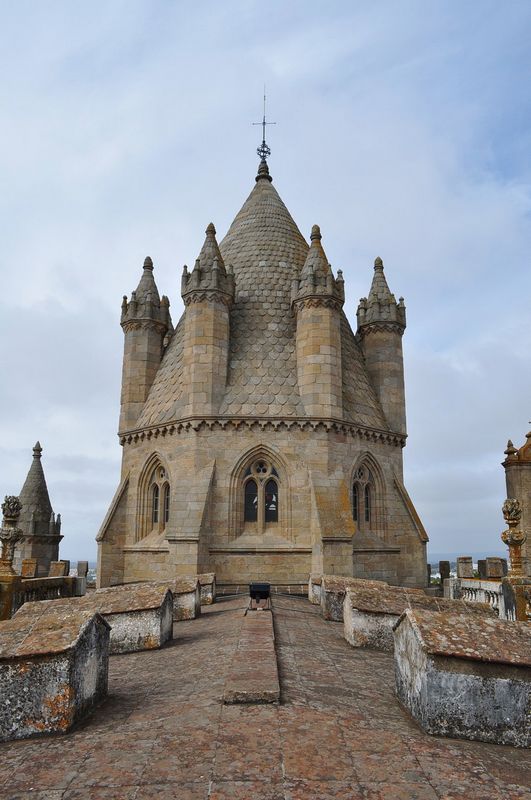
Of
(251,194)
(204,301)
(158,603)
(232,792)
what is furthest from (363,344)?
(232,792)

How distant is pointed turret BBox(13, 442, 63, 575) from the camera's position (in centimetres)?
2905

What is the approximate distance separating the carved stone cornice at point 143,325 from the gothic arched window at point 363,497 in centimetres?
1006

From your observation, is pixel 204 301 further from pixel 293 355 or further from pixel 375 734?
pixel 375 734

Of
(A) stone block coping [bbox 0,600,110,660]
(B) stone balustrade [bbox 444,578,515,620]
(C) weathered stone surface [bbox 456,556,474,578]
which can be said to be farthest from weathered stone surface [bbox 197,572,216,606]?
(C) weathered stone surface [bbox 456,556,474,578]

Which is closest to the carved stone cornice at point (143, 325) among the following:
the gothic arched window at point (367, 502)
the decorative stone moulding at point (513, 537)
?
the gothic arched window at point (367, 502)

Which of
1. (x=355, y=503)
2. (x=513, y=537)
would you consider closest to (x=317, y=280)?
(x=355, y=503)

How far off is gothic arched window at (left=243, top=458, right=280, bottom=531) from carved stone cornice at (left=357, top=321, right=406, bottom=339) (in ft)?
27.0

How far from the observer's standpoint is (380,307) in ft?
86.6

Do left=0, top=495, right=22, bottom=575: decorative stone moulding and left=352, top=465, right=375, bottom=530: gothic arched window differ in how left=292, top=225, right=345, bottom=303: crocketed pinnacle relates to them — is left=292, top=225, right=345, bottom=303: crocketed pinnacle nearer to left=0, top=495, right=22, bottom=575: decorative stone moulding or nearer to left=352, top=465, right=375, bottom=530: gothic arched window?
left=352, top=465, right=375, bottom=530: gothic arched window

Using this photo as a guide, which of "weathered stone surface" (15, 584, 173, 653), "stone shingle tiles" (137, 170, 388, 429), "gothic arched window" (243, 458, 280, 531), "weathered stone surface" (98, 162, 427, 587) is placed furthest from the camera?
"stone shingle tiles" (137, 170, 388, 429)

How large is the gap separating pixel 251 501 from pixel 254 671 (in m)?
15.2

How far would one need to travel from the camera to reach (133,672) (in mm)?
7652

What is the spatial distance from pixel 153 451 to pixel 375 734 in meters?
18.4

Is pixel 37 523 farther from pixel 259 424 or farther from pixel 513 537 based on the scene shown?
pixel 513 537
